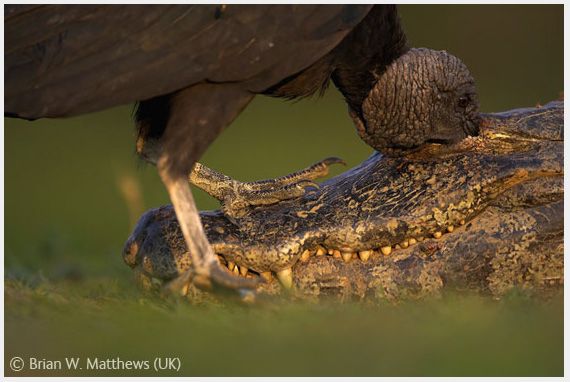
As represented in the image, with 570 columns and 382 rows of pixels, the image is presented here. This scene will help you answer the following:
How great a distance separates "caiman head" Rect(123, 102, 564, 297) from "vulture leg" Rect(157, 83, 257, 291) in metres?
0.16

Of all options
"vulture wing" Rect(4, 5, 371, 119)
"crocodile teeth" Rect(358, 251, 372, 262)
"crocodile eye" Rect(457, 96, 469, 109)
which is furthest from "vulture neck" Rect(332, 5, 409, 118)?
"crocodile teeth" Rect(358, 251, 372, 262)

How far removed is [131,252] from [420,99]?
1.55m

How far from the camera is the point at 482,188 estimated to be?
5109 millimetres

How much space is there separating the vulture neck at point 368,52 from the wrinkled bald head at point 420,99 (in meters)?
0.04

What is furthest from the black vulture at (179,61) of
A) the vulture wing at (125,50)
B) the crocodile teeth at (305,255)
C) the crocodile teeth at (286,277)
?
the crocodile teeth at (305,255)

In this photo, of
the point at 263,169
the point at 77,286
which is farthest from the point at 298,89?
the point at 263,169

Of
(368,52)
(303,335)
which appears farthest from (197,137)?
(303,335)

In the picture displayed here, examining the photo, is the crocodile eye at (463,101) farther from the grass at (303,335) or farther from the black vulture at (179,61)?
the grass at (303,335)

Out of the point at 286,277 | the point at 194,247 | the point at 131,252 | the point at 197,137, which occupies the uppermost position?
the point at 197,137

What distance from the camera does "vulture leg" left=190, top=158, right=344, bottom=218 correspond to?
5.46 meters

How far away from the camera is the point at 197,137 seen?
5.03 m

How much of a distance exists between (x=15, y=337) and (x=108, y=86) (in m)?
1.16

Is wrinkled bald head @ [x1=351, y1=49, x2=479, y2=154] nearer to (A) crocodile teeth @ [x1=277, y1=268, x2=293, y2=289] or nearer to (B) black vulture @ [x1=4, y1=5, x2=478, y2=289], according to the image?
(B) black vulture @ [x1=4, y1=5, x2=478, y2=289]

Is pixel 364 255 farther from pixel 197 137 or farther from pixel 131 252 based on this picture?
pixel 131 252
